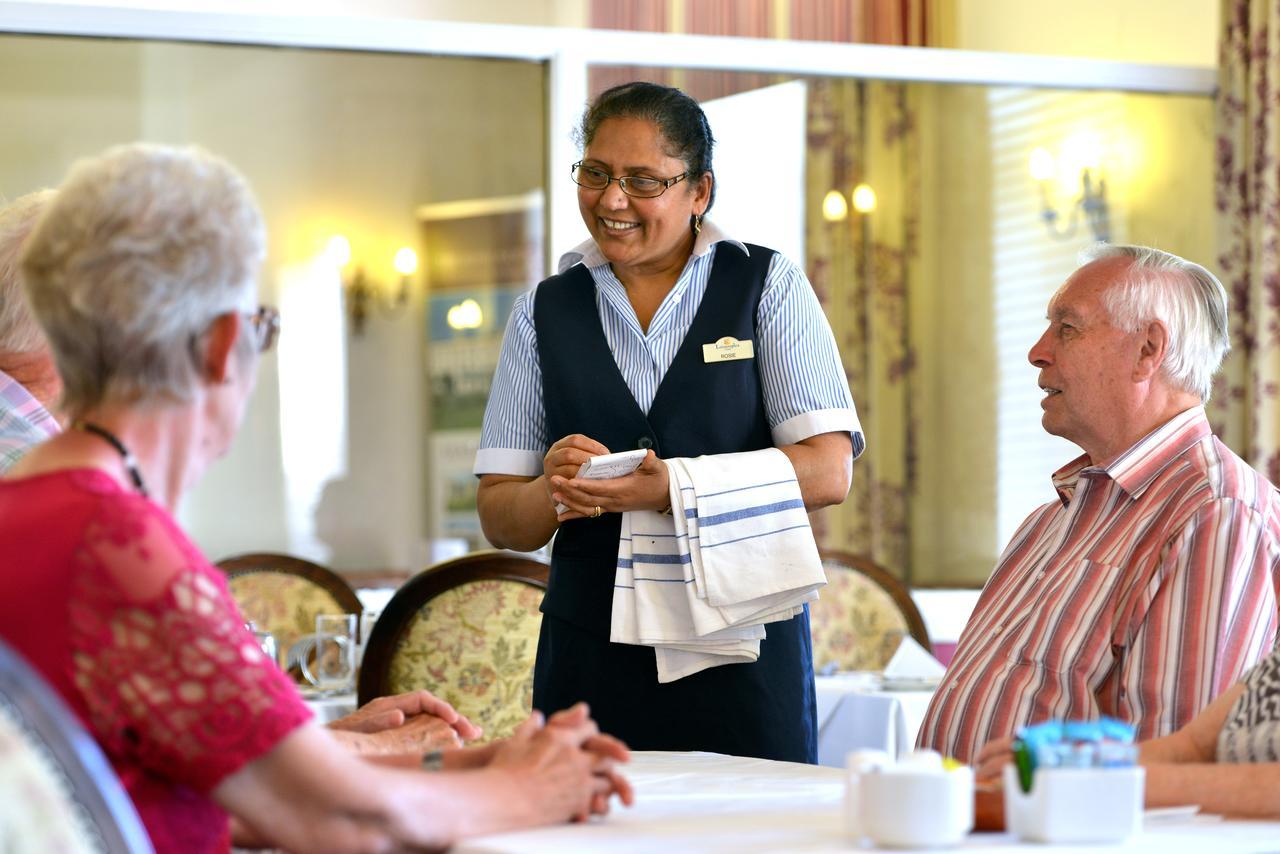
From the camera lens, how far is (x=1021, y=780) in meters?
1.23

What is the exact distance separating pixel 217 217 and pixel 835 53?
4.07 m

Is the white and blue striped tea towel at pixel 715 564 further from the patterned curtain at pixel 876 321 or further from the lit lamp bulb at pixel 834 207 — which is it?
the lit lamp bulb at pixel 834 207

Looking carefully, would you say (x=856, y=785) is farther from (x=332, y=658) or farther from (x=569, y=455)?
(x=332, y=658)

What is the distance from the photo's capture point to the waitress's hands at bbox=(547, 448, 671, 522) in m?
2.26

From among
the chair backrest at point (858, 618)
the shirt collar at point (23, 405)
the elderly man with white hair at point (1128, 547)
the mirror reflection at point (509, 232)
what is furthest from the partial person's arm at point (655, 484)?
the mirror reflection at point (509, 232)

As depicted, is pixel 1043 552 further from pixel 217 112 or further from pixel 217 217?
pixel 217 112

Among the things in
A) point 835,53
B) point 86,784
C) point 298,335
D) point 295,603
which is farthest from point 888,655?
point 86,784

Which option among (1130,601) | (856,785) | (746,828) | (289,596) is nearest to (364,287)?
(289,596)

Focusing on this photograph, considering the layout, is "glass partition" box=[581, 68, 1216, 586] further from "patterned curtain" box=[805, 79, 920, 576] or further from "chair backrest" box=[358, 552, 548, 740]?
"chair backrest" box=[358, 552, 548, 740]

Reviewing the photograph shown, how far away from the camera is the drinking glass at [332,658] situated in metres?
3.15

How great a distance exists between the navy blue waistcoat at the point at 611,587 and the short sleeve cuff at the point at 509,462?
0.28ft

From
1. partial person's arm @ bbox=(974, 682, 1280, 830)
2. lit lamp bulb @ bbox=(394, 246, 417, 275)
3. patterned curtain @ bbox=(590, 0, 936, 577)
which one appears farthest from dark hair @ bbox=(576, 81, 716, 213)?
lit lamp bulb @ bbox=(394, 246, 417, 275)

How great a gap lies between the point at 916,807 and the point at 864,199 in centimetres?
500

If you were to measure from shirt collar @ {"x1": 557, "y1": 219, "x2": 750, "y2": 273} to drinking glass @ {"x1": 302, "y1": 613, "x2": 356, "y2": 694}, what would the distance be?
38.0 inches
